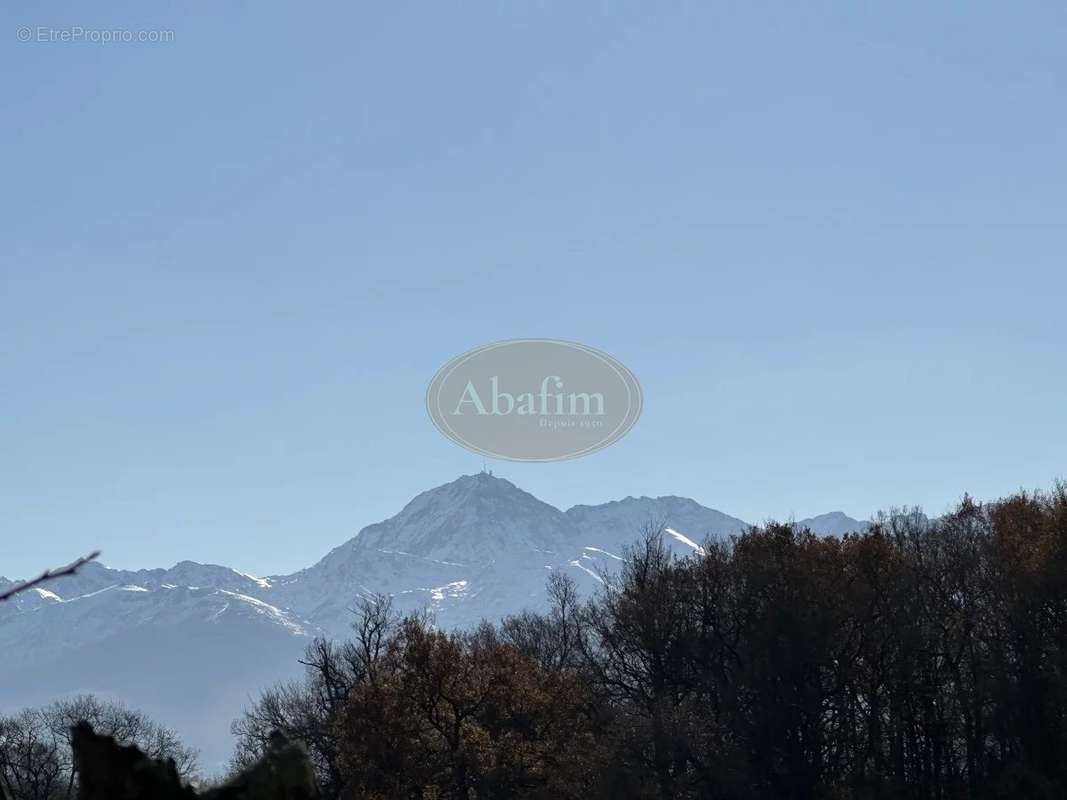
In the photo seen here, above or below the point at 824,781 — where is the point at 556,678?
above

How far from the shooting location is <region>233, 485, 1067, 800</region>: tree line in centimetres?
5138

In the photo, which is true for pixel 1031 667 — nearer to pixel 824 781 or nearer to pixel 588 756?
pixel 824 781

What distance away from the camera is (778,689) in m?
55.6

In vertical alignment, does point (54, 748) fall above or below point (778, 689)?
below

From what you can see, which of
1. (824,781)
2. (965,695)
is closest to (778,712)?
(824,781)

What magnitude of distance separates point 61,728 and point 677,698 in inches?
2843

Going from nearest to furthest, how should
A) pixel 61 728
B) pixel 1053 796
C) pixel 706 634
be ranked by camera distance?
pixel 1053 796
pixel 706 634
pixel 61 728

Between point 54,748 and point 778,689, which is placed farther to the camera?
point 54,748

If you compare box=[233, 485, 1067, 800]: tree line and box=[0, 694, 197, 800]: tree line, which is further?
box=[0, 694, 197, 800]: tree line

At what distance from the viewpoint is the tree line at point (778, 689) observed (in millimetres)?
51375

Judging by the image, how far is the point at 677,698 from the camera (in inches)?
2267

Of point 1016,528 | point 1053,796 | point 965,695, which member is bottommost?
point 1053,796

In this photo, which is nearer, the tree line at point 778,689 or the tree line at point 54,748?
the tree line at point 778,689

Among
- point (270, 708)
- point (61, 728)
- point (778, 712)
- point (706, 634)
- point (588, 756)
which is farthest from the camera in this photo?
point (61, 728)
